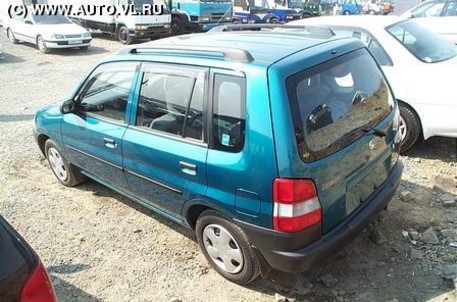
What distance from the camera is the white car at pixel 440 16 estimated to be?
30.9 ft

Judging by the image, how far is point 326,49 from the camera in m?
2.85

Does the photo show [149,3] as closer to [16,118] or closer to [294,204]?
[16,118]

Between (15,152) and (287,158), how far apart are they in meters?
4.92

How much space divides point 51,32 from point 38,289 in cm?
1482

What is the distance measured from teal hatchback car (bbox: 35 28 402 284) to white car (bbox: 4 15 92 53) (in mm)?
12398

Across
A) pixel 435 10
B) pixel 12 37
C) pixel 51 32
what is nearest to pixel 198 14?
pixel 51 32

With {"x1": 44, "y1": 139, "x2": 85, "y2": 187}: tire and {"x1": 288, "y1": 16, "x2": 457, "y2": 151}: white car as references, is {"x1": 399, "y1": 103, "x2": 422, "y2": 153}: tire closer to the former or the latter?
{"x1": 288, "y1": 16, "x2": 457, "y2": 151}: white car

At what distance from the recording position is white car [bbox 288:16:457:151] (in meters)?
4.59

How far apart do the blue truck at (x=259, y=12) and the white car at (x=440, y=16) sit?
928cm

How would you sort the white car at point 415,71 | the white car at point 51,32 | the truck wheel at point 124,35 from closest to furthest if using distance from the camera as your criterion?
1. the white car at point 415,71
2. the white car at point 51,32
3. the truck wheel at point 124,35

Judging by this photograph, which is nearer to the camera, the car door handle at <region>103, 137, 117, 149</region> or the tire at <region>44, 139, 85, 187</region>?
the car door handle at <region>103, 137, 117, 149</region>

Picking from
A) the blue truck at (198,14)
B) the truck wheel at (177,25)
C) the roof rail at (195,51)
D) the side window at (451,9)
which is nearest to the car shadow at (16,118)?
the roof rail at (195,51)

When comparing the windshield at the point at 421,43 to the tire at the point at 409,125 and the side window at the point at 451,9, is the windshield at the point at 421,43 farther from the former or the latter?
the side window at the point at 451,9

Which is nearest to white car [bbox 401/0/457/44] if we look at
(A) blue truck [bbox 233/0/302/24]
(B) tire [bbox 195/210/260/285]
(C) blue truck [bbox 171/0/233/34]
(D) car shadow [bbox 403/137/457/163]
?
(D) car shadow [bbox 403/137/457/163]
